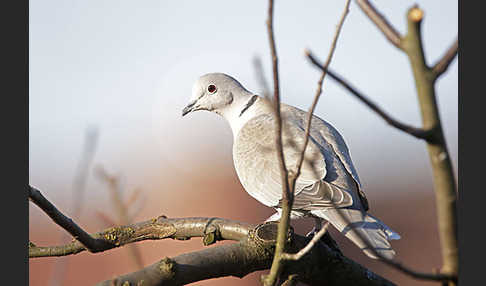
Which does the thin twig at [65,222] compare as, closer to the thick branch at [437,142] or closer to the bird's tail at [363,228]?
the bird's tail at [363,228]

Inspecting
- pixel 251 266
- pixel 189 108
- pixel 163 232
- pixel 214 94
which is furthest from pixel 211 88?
pixel 251 266

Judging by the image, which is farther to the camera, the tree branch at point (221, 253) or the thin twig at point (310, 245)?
the tree branch at point (221, 253)

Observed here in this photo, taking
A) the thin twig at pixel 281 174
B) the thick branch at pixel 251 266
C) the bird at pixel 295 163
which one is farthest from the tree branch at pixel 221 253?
the thin twig at pixel 281 174

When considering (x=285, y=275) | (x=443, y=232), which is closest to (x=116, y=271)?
(x=285, y=275)

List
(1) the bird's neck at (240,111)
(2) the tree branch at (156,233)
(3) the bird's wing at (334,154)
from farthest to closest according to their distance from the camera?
(1) the bird's neck at (240,111) → (3) the bird's wing at (334,154) → (2) the tree branch at (156,233)

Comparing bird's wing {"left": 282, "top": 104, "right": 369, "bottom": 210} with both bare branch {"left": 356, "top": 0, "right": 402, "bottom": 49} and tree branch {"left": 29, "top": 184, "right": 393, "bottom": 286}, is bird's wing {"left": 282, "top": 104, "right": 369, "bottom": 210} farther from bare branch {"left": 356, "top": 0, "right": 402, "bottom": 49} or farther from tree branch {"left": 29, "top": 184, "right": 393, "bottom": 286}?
bare branch {"left": 356, "top": 0, "right": 402, "bottom": 49}

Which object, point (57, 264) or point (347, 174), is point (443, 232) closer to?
point (57, 264)

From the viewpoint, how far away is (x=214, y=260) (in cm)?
142

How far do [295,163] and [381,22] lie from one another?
1.21m

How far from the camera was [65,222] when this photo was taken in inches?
55.5

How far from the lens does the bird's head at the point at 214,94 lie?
8.93 ft

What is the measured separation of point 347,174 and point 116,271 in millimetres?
1284

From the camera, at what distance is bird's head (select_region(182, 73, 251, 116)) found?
8.93 feet

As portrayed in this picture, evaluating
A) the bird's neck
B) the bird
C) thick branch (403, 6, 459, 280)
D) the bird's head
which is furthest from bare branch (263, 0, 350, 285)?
the bird's head
